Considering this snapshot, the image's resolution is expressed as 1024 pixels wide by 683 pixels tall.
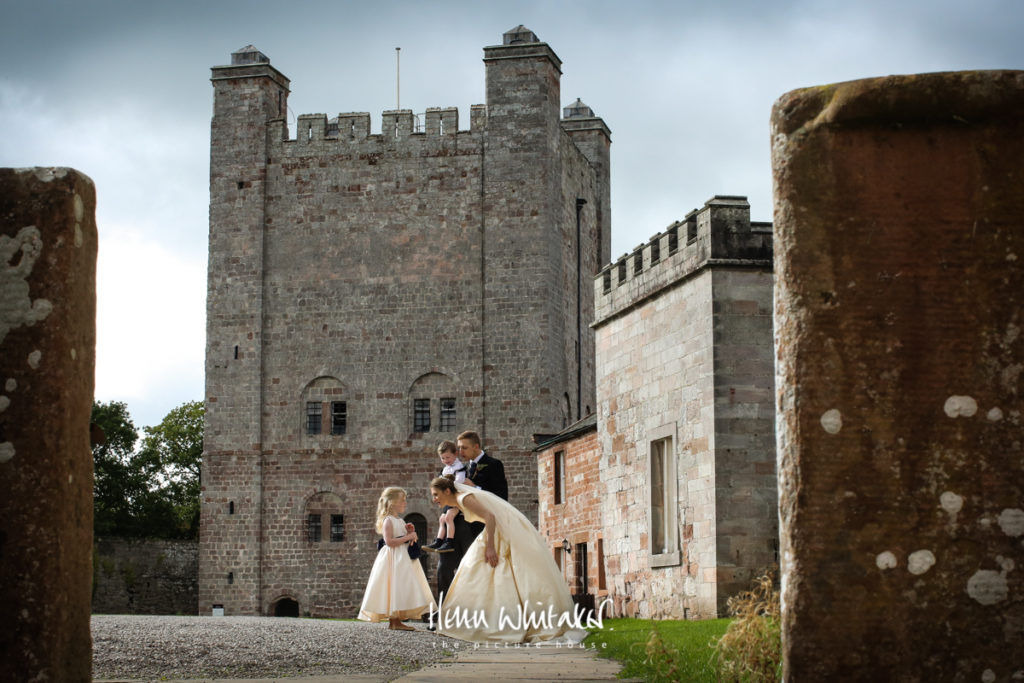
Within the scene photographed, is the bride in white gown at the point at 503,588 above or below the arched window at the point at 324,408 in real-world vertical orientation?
below

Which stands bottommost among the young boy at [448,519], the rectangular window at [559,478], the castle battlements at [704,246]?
the young boy at [448,519]

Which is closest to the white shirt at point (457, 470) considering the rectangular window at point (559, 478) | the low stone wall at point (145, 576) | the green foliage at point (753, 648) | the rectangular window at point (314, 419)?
the green foliage at point (753, 648)

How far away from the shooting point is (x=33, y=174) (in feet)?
19.8

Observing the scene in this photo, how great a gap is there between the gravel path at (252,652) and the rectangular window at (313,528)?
2663 cm

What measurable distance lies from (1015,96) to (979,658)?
2.14 m

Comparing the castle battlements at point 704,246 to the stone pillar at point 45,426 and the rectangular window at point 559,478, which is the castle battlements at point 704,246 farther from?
the stone pillar at point 45,426

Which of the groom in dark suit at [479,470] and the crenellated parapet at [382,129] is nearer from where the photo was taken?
the groom in dark suit at [479,470]

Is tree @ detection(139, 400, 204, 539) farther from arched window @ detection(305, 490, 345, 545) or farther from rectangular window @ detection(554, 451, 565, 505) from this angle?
rectangular window @ detection(554, 451, 565, 505)

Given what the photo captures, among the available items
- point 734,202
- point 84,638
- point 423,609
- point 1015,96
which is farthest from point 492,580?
point 734,202

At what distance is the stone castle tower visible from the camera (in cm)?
3881

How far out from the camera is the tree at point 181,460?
191 feet

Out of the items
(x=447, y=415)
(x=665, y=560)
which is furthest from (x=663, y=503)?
(x=447, y=415)

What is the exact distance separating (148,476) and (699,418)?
4169cm

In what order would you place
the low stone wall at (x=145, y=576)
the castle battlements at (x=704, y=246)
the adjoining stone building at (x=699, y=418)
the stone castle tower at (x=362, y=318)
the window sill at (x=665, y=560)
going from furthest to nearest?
the low stone wall at (x=145, y=576)
the stone castle tower at (x=362, y=318)
the window sill at (x=665, y=560)
the castle battlements at (x=704, y=246)
the adjoining stone building at (x=699, y=418)
